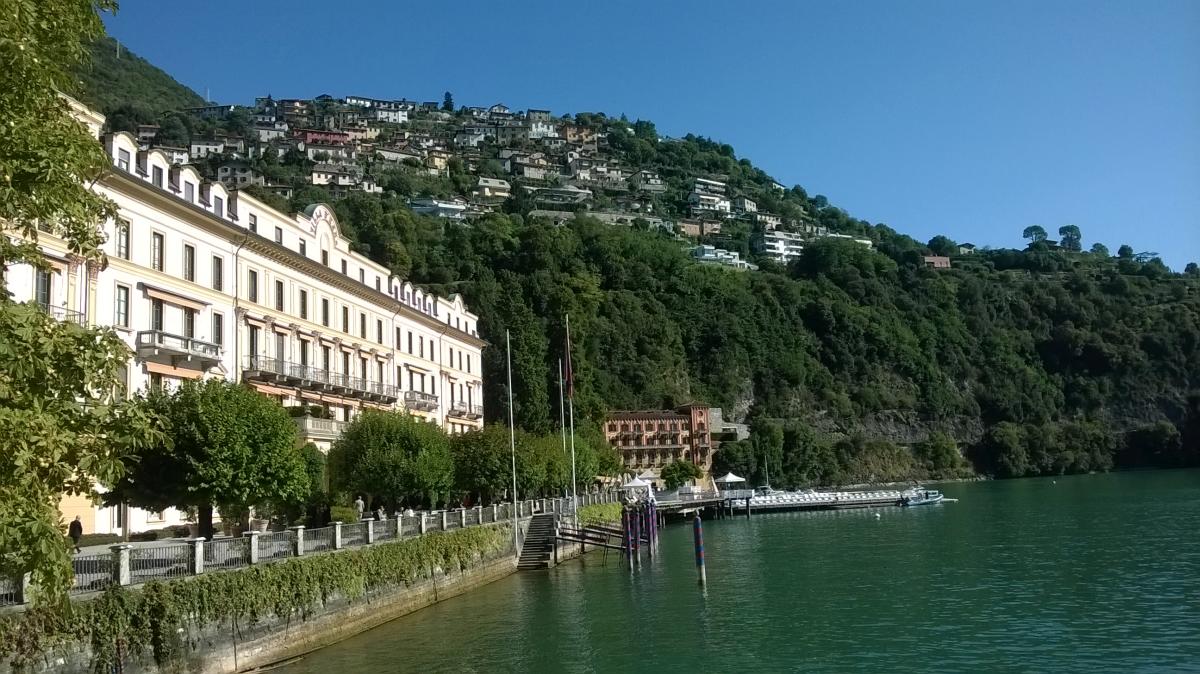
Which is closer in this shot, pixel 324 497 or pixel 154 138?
pixel 324 497

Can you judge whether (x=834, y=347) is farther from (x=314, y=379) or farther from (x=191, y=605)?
(x=191, y=605)

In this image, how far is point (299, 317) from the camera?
4634 cm

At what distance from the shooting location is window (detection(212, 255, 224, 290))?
39175 mm

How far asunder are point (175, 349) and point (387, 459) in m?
9.07

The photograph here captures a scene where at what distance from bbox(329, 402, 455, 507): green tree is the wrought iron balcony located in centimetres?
637

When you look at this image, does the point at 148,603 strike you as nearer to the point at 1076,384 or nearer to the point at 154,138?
the point at 154,138

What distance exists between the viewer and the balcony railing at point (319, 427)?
4056 centimetres

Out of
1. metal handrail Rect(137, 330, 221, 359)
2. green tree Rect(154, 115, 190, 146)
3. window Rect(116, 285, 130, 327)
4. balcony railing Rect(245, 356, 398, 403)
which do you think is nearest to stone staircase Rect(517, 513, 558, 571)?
balcony railing Rect(245, 356, 398, 403)

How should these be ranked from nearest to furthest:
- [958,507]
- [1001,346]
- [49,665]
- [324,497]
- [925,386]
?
[49,665]
[324,497]
[958,507]
[925,386]
[1001,346]

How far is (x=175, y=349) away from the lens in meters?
34.8

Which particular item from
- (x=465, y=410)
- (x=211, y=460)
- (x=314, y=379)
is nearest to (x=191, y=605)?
(x=211, y=460)

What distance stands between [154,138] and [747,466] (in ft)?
391

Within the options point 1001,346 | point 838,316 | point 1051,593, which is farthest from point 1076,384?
point 1051,593

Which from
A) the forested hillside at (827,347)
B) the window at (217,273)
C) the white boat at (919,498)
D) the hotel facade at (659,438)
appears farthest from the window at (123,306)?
the hotel facade at (659,438)
